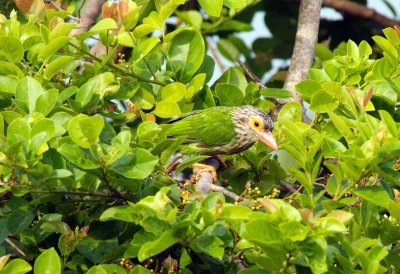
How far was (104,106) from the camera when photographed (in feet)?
16.3

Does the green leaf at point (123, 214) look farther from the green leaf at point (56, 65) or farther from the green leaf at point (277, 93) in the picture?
the green leaf at point (277, 93)

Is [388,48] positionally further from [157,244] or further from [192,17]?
[192,17]

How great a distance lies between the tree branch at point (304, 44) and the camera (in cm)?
626

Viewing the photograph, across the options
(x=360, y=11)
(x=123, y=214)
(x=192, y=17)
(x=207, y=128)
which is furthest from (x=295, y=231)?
(x=360, y=11)

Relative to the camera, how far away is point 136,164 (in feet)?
12.7

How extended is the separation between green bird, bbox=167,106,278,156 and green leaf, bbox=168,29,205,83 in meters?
0.46

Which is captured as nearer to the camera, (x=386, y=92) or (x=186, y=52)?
(x=386, y=92)

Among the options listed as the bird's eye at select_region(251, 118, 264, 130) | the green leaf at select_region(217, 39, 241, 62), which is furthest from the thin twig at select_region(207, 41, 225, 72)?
the bird's eye at select_region(251, 118, 264, 130)

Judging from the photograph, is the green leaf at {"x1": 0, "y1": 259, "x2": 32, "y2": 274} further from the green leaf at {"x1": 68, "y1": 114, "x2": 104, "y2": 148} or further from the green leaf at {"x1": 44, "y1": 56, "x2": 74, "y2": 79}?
the green leaf at {"x1": 44, "y1": 56, "x2": 74, "y2": 79}

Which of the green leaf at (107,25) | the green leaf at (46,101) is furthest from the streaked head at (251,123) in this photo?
the green leaf at (46,101)

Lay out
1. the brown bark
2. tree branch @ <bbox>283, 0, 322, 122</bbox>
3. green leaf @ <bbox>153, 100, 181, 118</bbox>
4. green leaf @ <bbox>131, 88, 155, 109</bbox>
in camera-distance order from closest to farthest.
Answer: green leaf @ <bbox>153, 100, 181, 118</bbox>
green leaf @ <bbox>131, 88, 155, 109</bbox>
tree branch @ <bbox>283, 0, 322, 122</bbox>
the brown bark

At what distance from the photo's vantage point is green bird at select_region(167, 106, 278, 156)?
19.6 ft

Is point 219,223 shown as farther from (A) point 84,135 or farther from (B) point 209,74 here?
(B) point 209,74

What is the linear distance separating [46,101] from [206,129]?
2037mm
